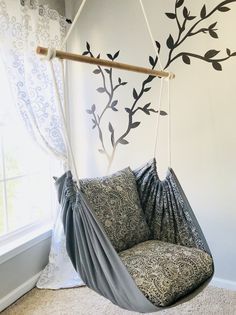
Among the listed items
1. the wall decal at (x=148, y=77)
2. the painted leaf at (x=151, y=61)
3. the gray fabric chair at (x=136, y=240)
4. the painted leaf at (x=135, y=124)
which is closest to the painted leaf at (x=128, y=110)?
the wall decal at (x=148, y=77)

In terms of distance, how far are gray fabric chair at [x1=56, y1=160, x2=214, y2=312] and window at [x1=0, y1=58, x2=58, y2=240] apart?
85cm

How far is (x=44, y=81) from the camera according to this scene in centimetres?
252

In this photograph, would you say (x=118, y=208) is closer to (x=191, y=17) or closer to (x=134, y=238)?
(x=134, y=238)

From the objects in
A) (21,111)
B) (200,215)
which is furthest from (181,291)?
(21,111)

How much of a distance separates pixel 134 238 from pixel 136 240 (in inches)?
1.0

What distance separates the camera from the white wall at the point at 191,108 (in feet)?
8.09

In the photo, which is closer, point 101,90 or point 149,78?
point 149,78

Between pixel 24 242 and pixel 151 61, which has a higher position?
Answer: pixel 151 61

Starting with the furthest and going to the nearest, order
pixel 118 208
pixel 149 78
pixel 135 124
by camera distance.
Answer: pixel 135 124, pixel 149 78, pixel 118 208

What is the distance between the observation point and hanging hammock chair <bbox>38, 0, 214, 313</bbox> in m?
1.61

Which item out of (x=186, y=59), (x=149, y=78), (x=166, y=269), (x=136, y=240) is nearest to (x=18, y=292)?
(x=136, y=240)

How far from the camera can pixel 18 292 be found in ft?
8.11

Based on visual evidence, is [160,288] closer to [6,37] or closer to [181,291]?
[181,291]

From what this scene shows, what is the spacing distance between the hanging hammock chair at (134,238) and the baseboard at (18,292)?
83 cm
